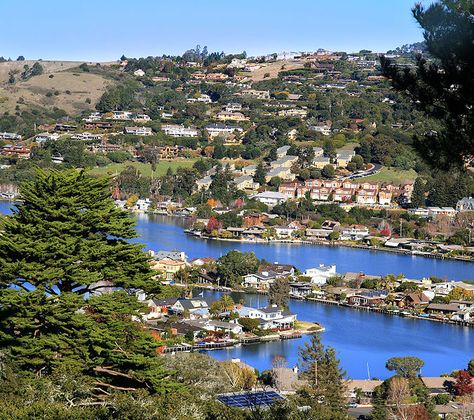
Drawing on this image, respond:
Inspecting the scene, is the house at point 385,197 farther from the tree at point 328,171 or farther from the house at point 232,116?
the house at point 232,116

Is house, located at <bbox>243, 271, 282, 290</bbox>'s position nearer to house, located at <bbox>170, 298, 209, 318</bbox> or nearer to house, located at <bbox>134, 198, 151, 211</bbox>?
house, located at <bbox>170, 298, 209, 318</bbox>

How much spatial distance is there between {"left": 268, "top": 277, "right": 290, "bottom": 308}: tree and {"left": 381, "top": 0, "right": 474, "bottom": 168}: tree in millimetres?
9283

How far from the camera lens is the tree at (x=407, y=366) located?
869 centimetres

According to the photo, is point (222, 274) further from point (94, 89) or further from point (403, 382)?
point (94, 89)

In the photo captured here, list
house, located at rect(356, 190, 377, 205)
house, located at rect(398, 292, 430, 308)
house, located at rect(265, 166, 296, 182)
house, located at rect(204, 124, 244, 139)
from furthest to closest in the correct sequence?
house, located at rect(204, 124, 244, 139) → house, located at rect(265, 166, 296, 182) → house, located at rect(356, 190, 377, 205) → house, located at rect(398, 292, 430, 308)

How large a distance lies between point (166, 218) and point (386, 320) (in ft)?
33.3

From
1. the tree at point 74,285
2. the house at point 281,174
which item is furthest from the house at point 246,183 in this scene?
the tree at point 74,285

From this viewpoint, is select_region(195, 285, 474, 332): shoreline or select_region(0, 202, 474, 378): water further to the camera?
select_region(195, 285, 474, 332): shoreline

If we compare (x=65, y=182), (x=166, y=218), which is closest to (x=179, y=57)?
(x=166, y=218)

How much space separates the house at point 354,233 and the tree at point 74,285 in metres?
15.3

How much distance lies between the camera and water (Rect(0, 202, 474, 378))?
9938mm

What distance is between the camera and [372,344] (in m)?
10.6

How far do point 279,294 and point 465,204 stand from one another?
993 cm

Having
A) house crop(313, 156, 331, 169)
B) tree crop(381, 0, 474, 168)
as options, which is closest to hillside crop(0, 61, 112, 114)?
house crop(313, 156, 331, 169)
